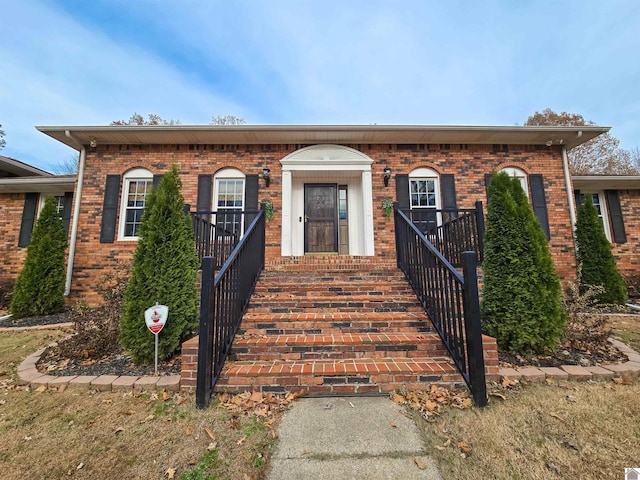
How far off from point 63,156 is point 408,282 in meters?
25.8

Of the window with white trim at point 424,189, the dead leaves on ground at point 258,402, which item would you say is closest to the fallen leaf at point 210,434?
the dead leaves on ground at point 258,402

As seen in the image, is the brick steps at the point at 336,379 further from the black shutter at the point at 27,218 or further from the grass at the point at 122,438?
the black shutter at the point at 27,218

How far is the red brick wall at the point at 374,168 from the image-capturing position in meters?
6.46

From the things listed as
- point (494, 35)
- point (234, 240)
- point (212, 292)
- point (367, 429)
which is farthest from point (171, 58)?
point (367, 429)

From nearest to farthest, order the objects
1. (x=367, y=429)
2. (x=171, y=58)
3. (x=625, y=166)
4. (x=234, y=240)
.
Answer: (x=367, y=429)
(x=234, y=240)
(x=171, y=58)
(x=625, y=166)

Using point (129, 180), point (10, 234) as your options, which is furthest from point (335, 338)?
point (10, 234)

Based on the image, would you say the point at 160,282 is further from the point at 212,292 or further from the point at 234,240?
the point at 234,240

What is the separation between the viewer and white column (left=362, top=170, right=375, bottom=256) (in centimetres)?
641

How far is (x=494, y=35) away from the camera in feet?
27.5

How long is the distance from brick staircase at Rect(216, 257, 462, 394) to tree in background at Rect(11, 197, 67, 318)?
188 inches

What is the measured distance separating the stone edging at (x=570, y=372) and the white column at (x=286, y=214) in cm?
461

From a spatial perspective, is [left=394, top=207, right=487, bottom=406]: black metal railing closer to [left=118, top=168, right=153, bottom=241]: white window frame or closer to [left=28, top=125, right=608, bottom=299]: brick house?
[left=28, top=125, right=608, bottom=299]: brick house

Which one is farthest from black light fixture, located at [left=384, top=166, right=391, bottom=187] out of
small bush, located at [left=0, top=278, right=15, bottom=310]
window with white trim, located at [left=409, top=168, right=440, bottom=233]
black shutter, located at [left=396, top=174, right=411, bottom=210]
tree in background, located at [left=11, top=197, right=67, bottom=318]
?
small bush, located at [left=0, top=278, right=15, bottom=310]

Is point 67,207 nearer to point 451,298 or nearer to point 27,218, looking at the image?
point 27,218
